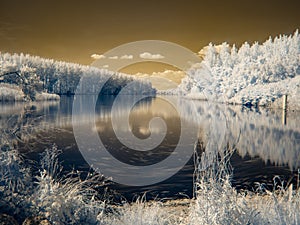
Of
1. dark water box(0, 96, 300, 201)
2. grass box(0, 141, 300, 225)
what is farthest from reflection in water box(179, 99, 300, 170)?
grass box(0, 141, 300, 225)

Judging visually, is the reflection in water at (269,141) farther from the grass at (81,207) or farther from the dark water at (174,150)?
the grass at (81,207)

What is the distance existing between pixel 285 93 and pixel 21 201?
48.9m

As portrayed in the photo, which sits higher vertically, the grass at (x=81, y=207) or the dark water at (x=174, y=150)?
the grass at (x=81, y=207)

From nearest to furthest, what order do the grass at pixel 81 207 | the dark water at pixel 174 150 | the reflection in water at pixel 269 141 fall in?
the grass at pixel 81 207
the dark water at pixel 174 150
the reflection in water at pixel 269 141

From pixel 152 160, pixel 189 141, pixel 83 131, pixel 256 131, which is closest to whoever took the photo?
pixel 152 160

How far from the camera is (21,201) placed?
523cm

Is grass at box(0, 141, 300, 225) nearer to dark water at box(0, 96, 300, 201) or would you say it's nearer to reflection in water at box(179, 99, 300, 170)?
dark water at box(0, 96, 300, 201)

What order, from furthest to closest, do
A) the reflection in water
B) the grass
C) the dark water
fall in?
the reflection in water, the dark water, the grass

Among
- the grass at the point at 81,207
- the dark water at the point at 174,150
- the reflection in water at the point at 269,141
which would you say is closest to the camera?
the grass at the point at 81,207

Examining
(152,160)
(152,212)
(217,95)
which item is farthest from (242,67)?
(152,212)

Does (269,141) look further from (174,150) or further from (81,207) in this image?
(81,207)

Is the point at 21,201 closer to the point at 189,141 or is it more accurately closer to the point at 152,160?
the point at 152,160

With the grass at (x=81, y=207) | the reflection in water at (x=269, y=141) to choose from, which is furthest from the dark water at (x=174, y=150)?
the grass at (x=81, y=207)

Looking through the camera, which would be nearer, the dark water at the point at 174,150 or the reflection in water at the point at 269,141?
the dark water at the point at 174,150
